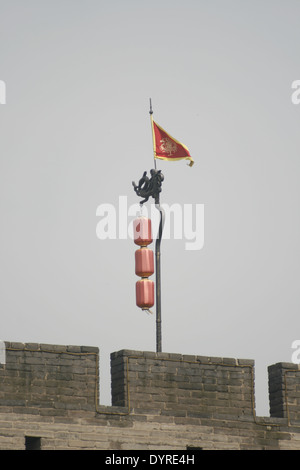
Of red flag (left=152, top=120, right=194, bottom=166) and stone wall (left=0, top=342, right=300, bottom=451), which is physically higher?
red flag (left=152, top=120, right=194, bottom=166)

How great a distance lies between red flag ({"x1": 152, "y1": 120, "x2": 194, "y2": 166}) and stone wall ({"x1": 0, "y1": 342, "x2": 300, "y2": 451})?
321 inches

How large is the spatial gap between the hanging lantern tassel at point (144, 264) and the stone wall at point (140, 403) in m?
4.93

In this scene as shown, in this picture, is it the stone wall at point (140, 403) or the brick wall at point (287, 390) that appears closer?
the stone wall at point (140, 403)

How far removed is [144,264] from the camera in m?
41.9

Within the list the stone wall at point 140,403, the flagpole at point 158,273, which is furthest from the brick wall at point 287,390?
the flagpole at point 158,273

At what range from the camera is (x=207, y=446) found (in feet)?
119

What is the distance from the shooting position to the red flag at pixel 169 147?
43188 millimetres

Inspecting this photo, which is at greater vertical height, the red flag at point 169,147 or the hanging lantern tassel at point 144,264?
the red flag at point 169,147

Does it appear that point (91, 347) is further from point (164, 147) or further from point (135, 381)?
point (164, 147)

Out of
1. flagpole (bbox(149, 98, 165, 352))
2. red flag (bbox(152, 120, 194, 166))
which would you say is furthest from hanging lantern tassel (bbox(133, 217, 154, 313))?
red flag (bbox(152, 120, 194, 166))

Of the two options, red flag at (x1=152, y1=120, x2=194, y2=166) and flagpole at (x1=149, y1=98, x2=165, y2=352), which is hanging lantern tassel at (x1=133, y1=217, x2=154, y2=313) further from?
red flag at (x1=152, y1=120, x2=194, y2=166)

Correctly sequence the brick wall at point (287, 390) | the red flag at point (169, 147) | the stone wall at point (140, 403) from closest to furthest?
the stone wall at point (140, 403)
the brick wall at point (287, 390)
the red flag at point (169, 147)

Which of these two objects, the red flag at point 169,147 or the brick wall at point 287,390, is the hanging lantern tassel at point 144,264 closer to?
the red flag at point 169,147

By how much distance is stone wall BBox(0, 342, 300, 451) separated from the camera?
34406mm
